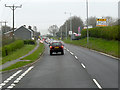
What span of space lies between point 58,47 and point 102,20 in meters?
24.8

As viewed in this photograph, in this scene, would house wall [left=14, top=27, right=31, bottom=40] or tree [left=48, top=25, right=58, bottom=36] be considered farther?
tree [left=48, top=25, right=58, bottom=36]

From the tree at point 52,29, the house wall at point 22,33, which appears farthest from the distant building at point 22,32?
the tree at point 52,29

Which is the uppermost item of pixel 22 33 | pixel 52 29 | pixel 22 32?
pixel 52 29

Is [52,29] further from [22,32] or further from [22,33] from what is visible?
[22,32]

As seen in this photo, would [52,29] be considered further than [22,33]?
Yes

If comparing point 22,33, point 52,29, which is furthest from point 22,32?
point 52,29

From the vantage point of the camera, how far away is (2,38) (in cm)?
3322

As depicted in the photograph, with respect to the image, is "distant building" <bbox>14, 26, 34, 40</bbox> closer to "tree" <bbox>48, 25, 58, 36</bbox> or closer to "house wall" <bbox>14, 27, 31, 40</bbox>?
"house wall" <bbox>14, 27, 31, 40</bbox>

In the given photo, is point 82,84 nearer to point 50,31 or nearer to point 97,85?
point 97,85

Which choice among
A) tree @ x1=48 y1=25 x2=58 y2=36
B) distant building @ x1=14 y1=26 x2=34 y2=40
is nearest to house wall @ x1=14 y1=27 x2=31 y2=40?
distant building @ x1=14 y1=26 x2=34 y2=40

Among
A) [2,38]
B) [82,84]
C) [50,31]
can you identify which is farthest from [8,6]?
[50,31]

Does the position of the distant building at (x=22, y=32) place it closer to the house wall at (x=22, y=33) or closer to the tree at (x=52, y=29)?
the house wall at (x=22, y=33)

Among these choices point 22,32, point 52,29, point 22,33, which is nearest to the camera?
point 22,32

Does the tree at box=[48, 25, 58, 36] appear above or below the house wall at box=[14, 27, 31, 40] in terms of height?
above
